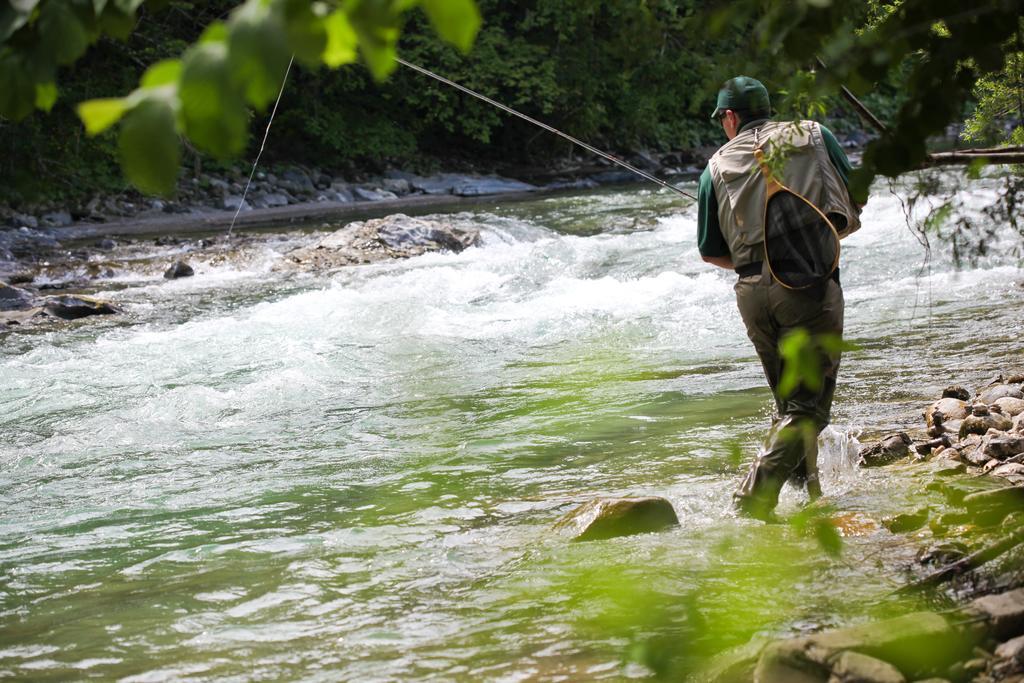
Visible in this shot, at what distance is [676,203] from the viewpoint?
63.3ft

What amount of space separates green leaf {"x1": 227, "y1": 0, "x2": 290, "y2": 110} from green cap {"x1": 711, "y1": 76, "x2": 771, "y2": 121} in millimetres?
3459

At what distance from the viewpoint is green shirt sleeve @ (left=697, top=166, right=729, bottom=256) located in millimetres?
4625

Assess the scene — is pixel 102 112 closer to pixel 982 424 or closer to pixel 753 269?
pixel 753 269

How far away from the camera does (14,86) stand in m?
1.85

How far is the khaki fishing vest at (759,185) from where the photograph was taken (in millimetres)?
4387

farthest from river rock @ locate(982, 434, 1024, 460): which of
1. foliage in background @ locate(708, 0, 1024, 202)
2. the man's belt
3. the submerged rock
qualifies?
foliage in background @ locate(708, 0, 1024, 202)

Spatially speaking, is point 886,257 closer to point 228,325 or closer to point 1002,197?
point 228,325

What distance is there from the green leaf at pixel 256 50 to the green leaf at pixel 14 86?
2.24 feet

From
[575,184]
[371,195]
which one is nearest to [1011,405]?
[371,195]

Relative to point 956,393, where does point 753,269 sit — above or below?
above

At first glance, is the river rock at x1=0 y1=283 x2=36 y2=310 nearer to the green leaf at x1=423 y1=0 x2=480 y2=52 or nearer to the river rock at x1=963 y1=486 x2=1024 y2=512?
the river rock at x1=963 y1=486 x2=1024 y2=512

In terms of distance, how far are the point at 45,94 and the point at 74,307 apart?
1058cm

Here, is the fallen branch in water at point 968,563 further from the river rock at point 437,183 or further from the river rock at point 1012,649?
the river rock at point 437,183

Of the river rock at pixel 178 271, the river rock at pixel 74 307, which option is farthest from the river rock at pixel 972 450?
the river rock at pixel 178 271
